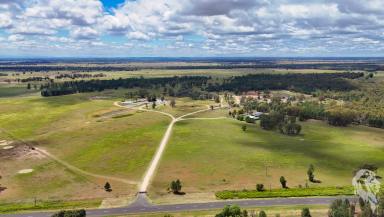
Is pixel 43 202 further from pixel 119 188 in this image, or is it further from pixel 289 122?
pixel 289 122

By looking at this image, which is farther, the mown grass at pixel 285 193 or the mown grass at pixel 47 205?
the mown grass at pixel 285 193

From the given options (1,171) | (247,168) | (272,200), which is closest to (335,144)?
(247,168)

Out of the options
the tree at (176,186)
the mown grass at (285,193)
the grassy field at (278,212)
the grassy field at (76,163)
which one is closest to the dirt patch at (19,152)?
→ the grassy field at (76,163)

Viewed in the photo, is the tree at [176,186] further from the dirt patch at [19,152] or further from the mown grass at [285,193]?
the dirt patch at [19,152]

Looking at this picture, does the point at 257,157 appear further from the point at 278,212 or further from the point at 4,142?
the point at 4,142

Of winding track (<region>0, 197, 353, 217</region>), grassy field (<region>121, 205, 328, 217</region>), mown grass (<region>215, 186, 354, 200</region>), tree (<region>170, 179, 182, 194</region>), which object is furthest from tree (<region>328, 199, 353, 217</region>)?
tree (<region>170, 179, 182, 194</region>)

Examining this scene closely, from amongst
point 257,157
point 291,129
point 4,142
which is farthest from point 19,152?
point 291,129
